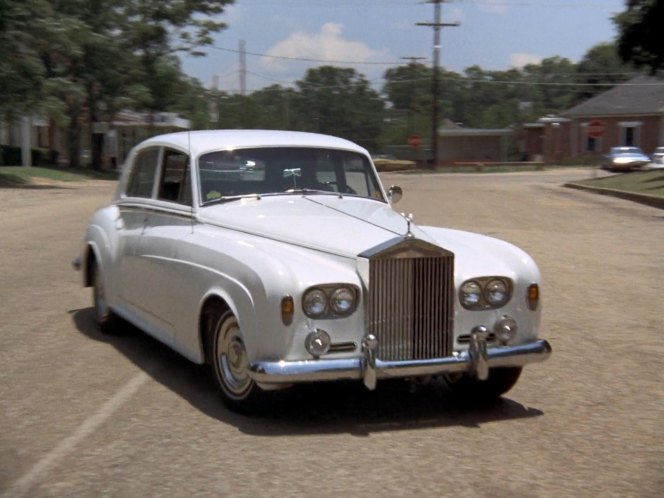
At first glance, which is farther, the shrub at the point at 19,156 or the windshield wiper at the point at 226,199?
the shrub at the point at 19,156

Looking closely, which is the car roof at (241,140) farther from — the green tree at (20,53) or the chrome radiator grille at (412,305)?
the green tree at (20,53)

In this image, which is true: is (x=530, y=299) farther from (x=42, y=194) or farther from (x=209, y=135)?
(x=42, y=194)

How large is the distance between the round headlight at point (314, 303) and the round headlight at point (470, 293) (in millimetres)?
863

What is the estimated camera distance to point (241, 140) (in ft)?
23.8

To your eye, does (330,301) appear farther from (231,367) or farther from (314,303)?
(231,367)

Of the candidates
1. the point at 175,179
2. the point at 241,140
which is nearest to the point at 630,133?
the point at 241,140

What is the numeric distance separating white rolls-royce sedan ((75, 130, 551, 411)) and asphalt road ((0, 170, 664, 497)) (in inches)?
12.8

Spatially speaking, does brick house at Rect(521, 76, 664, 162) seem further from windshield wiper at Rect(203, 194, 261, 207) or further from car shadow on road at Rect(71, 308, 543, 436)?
car shadow on road at Rect(71, 308, 543, 436)

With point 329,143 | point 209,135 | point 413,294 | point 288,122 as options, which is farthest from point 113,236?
point 288,122

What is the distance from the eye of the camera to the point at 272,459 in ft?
17.0

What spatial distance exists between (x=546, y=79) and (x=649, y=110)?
59144 millimetres

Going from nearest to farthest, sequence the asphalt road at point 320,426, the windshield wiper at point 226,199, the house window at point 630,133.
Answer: the asphalt road at point 320,426, the windshield wiper at point 226,199, the house window at point 630,133

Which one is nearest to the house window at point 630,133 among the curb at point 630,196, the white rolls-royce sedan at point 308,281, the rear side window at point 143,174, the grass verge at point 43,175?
the curb at point 630,196

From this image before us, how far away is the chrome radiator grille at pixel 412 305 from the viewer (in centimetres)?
558
